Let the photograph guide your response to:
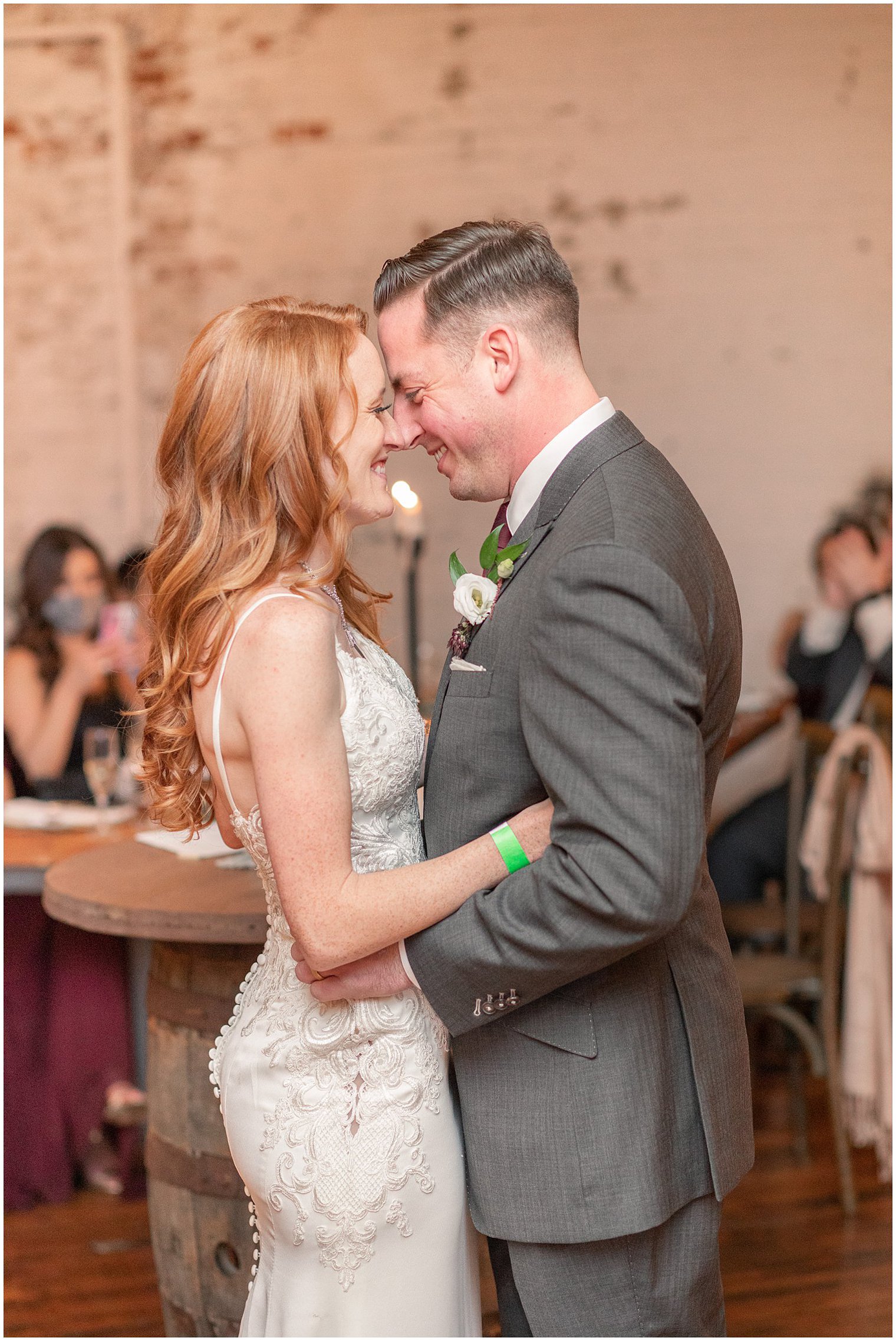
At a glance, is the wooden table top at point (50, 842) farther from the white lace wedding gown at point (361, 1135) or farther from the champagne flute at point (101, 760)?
the white lace wedding gown at point (361, 1135)

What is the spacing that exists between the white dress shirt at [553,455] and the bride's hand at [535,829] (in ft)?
1.19

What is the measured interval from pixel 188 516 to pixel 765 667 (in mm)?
4601

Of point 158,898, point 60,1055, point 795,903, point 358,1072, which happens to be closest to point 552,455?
point 358,1072

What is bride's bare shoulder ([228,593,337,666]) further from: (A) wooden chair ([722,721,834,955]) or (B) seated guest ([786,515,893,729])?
(B) seated guest ([786,515,893,729])

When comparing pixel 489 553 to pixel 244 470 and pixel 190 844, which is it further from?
pixel 190 844

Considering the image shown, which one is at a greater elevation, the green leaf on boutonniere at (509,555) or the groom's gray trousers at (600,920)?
the green leaf on boutonniere at (509,555)

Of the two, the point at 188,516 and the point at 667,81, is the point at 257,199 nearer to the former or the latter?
the point at 667,81

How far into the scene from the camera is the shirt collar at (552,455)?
5.13ft

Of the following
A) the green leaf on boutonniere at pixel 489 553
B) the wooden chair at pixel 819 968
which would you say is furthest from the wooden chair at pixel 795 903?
the green leaf on boutonniere at pixel 489 553

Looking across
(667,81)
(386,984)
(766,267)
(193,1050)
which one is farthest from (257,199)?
(386,984)

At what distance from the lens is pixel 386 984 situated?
1.48m

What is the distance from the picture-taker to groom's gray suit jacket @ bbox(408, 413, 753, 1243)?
1.30m

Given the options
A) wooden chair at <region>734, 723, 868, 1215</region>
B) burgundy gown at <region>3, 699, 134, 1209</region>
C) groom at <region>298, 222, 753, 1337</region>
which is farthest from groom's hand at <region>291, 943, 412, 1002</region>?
burgundy gown at <region>3, 699, 134, 1209</region>

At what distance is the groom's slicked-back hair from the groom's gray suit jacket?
0.16m
